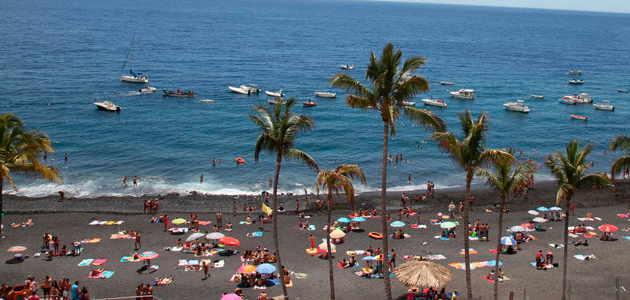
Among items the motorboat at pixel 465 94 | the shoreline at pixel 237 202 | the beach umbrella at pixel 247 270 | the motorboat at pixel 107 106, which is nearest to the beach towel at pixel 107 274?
the beach umbrella at pixel 247 270

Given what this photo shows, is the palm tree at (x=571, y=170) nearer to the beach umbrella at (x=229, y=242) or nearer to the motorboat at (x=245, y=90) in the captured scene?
the beach umbrella at (x=229, y=242)

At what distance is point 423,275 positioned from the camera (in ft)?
78.0

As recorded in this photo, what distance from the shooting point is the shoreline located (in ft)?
157

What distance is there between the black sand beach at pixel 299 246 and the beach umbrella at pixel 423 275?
544 centimetres

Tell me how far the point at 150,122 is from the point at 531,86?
8471 cm

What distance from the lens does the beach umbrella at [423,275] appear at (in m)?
23.5

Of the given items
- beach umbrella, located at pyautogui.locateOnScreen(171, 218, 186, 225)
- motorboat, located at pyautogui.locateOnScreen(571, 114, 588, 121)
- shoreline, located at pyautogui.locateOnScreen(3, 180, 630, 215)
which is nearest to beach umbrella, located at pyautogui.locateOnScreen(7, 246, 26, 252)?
beach umbrella, located at pyautogui.locateOnScreen(171, 218, 186, 225)

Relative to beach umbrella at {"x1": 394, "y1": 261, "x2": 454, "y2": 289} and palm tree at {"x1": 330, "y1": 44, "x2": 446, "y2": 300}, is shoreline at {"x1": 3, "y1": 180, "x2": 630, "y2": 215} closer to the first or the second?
beach umbrella at {"x1": 394, "y1": 261, "x2": 454, "y2": 289}

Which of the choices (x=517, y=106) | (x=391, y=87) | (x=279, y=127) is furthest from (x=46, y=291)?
(x=517, y=106)

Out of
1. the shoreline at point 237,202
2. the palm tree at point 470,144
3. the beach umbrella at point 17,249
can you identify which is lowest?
the shoreline at point 237,202

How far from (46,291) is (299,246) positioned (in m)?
17.0

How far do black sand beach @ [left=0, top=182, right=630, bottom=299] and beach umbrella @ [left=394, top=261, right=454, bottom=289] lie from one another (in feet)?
17.9

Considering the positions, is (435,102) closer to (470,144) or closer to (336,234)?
(336,234)

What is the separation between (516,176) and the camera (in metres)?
22.0
